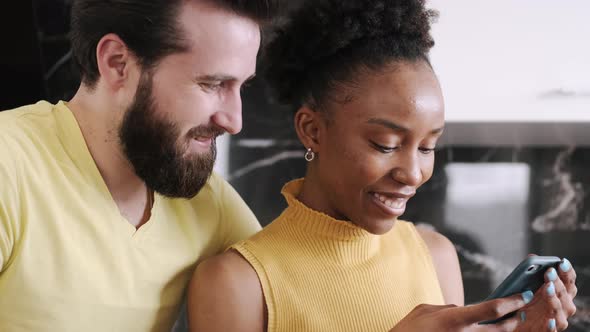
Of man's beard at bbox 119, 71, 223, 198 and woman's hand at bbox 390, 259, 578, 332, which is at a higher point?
man's beard at bbox 119, 71, 223, 198

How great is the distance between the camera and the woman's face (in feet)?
3.58

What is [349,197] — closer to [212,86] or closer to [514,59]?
[212,86]

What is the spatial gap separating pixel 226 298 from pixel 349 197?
0.26 meters

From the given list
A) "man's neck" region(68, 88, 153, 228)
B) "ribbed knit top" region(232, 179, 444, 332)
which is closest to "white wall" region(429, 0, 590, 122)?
"ribbed knit top" region(232, 179, 444, 332)

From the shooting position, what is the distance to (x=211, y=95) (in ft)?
3.82

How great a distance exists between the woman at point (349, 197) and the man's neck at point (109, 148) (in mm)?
169

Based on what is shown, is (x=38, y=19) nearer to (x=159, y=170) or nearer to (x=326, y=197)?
(x=159, y=170)

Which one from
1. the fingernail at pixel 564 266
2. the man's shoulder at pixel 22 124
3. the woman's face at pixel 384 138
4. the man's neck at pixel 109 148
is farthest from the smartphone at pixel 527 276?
the man's shoulder at pixel 22 124

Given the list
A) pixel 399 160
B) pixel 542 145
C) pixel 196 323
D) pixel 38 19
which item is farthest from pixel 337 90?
pixel 542 145

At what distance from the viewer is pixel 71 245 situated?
1093 mm

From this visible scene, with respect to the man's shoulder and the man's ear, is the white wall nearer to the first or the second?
the man's ear

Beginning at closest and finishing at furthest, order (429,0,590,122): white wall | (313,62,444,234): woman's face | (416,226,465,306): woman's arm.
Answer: (313,62,444,234): woman's face, (416,226,465,306): woman's arm, (429,0,590,122): white wall

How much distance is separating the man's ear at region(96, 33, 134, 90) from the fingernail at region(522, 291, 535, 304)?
71 cm

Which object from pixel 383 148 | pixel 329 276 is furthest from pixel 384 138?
pixel 329 276
